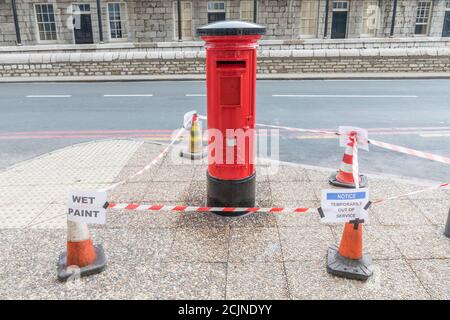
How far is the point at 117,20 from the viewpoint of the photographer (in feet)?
86.8

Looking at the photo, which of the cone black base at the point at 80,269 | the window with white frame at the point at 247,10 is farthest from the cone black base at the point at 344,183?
the window with white frame at the point at 247,10

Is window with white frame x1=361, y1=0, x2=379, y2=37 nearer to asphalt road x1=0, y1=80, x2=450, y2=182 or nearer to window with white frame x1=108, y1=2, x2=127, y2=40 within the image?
asphalt road x1=0, y1=80, x2=450, y2=182

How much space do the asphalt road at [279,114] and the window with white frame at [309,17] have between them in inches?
481

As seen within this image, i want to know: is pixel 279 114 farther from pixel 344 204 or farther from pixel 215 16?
pixel 215 16

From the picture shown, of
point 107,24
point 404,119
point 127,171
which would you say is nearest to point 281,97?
point 404,119

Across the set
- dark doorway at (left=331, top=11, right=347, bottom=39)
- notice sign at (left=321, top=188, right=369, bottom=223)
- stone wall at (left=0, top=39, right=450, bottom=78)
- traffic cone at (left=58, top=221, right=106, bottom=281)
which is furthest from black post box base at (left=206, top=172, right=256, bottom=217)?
dark doorway at (left=331, top=11, right=347, bottom=39)

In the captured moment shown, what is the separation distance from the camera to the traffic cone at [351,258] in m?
3.33

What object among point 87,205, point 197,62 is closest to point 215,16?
point 197,62

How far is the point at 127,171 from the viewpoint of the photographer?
6.02m

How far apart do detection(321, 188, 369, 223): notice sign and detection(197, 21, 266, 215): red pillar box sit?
4.34ft

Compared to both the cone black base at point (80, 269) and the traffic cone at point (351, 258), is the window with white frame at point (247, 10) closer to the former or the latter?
the traffic cone at point (351, 258)

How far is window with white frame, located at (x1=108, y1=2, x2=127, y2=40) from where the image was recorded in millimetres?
26141
